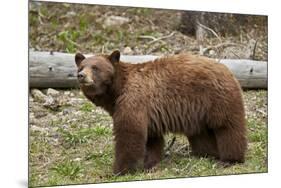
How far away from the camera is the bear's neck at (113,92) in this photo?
4.71 m

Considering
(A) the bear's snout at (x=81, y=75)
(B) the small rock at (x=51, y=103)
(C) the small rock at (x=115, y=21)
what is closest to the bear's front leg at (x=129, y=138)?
(A) the bear's snout at (x=81, y=75)

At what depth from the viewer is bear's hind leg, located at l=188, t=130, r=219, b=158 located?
513cm

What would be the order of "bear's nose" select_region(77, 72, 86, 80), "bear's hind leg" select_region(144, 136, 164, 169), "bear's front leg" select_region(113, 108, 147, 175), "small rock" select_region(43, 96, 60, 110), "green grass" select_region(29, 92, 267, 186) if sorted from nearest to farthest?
"bear's nose" select_region(77, 72, 86, 80) < "bear's front leg" select_region(113, 108, 147, 175) < "green grass" select_region(29, 92, 267, 186) < "small rock" select_region(43, 96, 60, 110) < "bear's hind leg" select_region(144, 136, 164, 169)

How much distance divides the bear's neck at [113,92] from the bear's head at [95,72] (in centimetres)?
4

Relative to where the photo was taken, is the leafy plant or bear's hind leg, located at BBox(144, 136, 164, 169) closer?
the leafy plant

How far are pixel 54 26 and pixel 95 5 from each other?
41 centimetres

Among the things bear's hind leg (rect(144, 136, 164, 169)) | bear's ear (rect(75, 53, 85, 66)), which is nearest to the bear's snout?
bear's ear (rect(75, 53, 85, 66))

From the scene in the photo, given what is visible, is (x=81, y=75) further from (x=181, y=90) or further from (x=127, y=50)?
(x=181, y=90)

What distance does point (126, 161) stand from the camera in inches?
183

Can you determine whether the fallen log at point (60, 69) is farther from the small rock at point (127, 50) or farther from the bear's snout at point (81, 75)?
the bear's snout at point (81, 75)

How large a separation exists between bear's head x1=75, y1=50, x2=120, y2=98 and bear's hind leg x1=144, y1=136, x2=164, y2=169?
67cm

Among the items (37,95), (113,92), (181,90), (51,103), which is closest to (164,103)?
(181,90)

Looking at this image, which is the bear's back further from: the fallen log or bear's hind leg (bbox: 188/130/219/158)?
the fallen log
